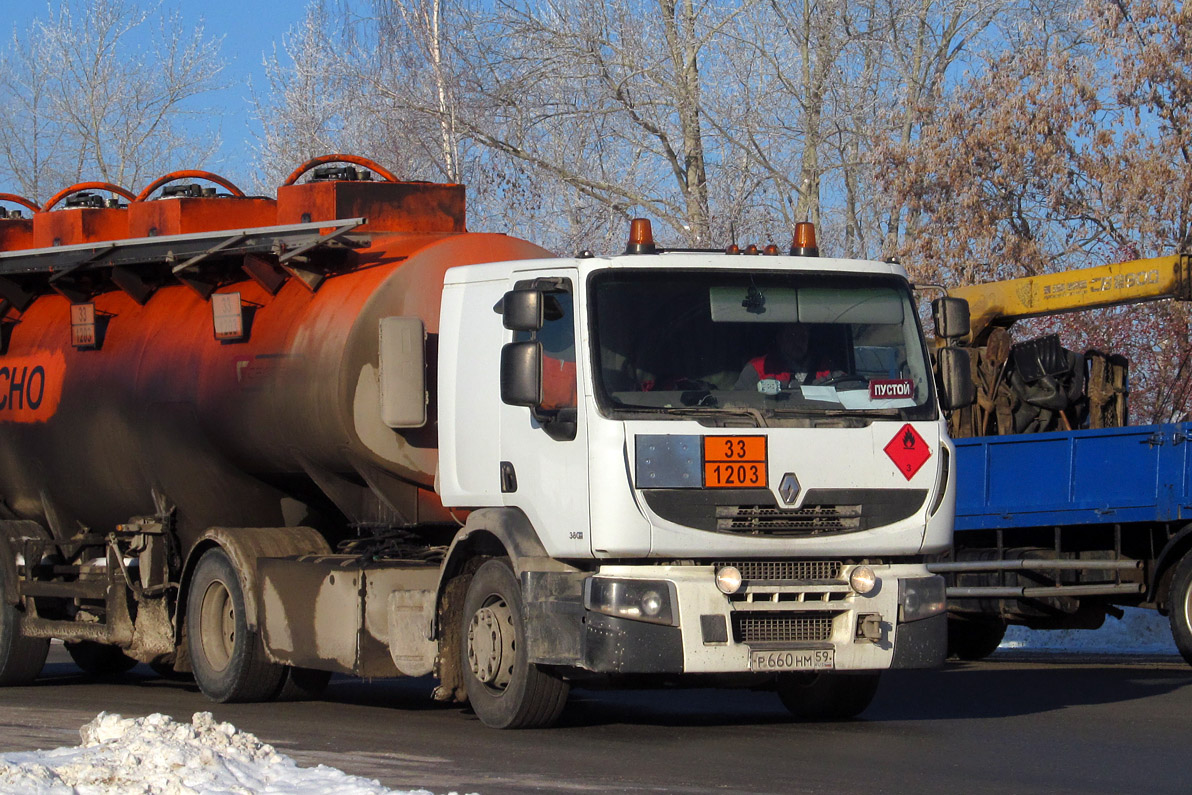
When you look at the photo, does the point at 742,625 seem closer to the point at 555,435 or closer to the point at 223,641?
the point at 555,435

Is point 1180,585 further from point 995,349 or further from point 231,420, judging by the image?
point 231,420

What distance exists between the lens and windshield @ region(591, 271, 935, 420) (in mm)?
8852

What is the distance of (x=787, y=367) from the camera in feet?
29.8

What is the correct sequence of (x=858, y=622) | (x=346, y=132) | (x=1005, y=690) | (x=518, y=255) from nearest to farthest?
(x=858, y=622)
(x=518, y=255)
(x=1005, y=690)
(x=346, y=132)

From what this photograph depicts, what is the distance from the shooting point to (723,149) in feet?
86.8

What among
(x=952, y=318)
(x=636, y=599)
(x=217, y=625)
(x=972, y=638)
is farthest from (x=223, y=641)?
(x=972, y=638)

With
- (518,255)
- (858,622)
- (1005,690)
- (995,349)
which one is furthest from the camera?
(995,349)

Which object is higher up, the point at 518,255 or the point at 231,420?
the point at 518,255

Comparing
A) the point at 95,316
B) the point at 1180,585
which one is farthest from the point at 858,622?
the point at 95,316

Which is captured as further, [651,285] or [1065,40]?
[1065,40]

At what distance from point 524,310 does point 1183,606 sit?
677 centimetres

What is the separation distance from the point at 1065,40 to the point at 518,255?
19.3m

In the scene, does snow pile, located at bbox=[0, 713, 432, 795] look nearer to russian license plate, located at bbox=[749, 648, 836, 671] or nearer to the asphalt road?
the asphalt road

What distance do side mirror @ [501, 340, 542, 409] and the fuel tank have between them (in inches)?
55.0
